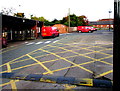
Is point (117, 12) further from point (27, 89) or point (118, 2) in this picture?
point (27, 89)

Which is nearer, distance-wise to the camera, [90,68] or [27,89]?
[27,89]

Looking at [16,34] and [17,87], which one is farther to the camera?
[16,34]

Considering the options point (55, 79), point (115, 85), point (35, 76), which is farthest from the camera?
point (35, 76)

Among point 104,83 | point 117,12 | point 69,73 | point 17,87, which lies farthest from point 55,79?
point 117,12

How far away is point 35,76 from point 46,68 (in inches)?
49.5

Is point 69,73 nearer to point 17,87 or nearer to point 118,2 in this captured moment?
point 17,87

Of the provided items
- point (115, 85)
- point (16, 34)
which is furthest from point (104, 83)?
point (16, 34)

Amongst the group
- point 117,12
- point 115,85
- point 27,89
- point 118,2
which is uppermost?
point 118,2

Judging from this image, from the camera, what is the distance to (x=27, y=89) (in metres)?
5.24

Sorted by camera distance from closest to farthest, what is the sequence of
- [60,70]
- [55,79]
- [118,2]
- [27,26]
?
[118,2], [55,79], [60,70], [27,26]

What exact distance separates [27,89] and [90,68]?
3.72 meters

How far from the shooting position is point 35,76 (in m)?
6.54

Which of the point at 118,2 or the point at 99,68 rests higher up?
the point at 118,2

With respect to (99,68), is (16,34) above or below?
above
